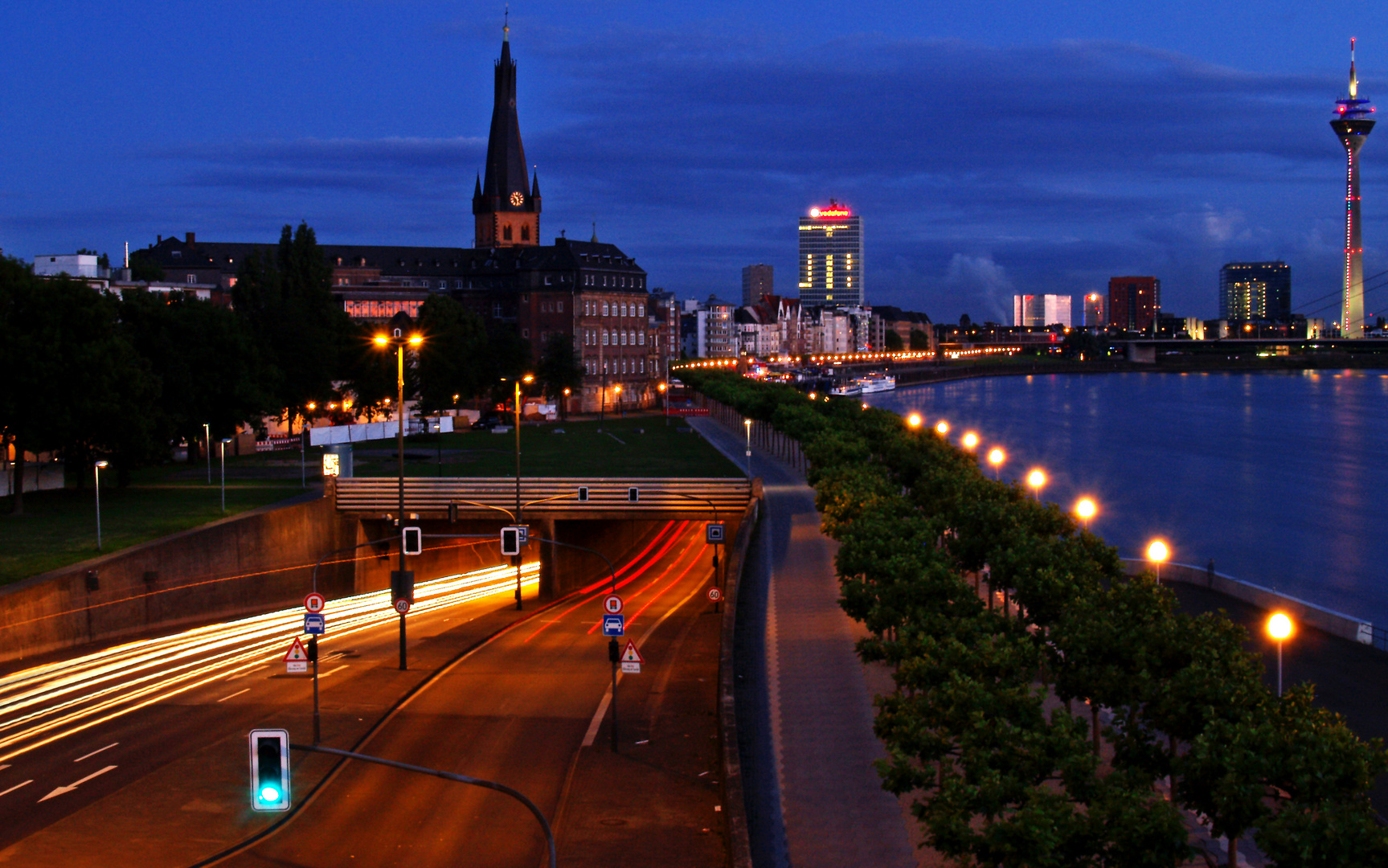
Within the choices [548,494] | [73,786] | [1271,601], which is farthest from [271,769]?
[548,494]

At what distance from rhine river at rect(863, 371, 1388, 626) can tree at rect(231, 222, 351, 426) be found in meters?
50.4

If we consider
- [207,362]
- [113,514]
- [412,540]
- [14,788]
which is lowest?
[14,788]

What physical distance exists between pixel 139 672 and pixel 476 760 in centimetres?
1364

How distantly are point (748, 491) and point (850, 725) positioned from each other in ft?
97.8

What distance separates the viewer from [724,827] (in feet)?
57.5

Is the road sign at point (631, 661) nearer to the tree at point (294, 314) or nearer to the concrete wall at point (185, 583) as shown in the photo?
the concrete wall at point (185, 583)

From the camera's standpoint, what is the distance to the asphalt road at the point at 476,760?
1658 cm

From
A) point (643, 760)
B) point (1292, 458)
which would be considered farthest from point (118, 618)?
point (1292, 458)

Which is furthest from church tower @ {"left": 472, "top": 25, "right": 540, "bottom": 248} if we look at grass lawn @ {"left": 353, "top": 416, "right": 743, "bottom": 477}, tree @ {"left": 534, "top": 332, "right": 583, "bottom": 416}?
grass lawn @ {"left": 353, "top": 416, "right": 743, "bottom": 477}

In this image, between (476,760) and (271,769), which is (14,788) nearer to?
(476,760)

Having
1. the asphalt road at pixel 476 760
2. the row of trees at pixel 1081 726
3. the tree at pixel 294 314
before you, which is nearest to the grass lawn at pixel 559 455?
the tree at pixel 294 314

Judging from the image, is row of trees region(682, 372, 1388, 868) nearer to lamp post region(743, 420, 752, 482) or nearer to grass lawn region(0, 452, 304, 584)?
grass lawn region(0, 452, 304, 584)

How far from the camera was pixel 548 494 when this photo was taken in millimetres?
50875

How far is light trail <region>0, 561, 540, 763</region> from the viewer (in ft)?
79.0
